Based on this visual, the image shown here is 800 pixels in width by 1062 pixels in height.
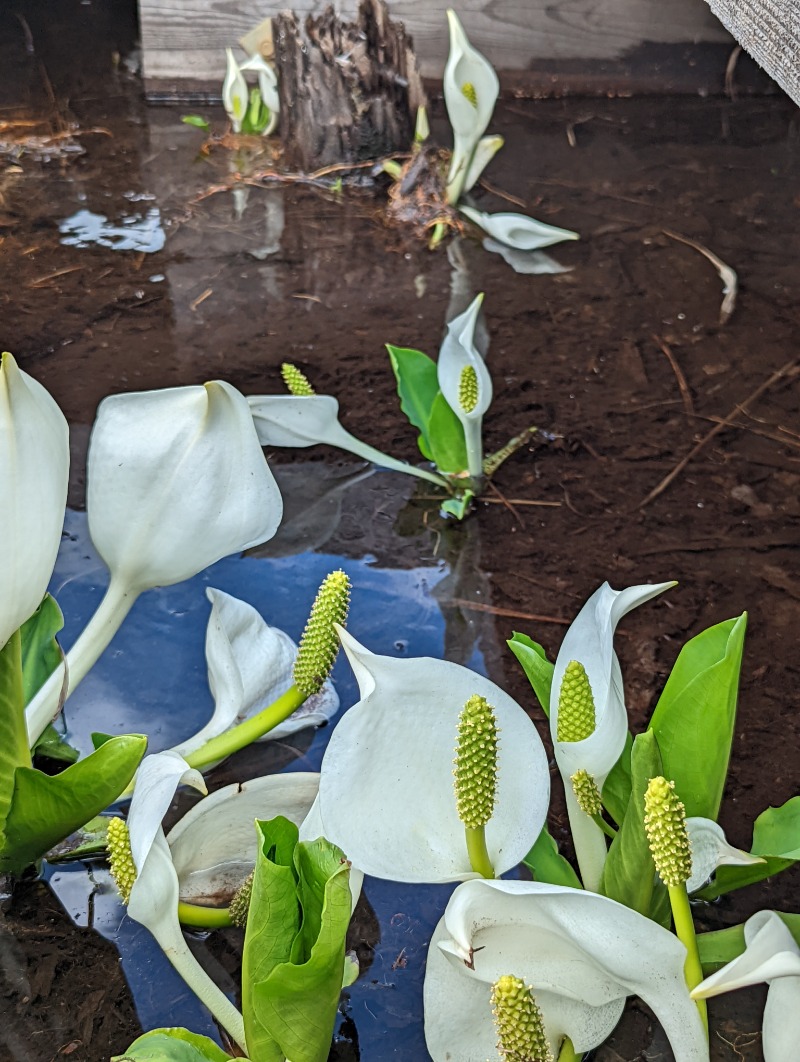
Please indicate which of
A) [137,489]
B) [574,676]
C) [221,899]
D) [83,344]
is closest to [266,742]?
[221,899]

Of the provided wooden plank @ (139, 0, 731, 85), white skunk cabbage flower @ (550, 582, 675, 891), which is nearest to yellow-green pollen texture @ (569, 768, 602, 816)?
Result: white skunk cabbage flower @ (550, 582, 675, 891)

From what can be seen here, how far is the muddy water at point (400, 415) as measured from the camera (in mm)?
833

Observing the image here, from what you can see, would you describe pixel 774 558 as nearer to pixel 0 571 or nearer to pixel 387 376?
pixel 387 376

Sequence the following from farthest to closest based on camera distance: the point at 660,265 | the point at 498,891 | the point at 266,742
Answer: the point at 660,265 → the point at 266,742 → the point at 498,891

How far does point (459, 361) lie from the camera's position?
128cm

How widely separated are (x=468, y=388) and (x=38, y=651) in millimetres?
579

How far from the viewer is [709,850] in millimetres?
702

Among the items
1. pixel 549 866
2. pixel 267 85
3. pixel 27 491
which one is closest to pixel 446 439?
pixel 549 866

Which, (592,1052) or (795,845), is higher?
(795,845)

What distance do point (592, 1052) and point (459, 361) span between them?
0.77 m

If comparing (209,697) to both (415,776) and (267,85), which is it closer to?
(415,776)

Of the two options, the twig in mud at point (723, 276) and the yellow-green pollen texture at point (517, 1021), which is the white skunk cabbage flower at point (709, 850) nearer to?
the yellow-green pollen texture at point (517, 1021)

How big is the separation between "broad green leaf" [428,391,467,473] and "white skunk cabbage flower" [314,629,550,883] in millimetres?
671

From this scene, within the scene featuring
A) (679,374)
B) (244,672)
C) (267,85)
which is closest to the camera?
(244,672)
